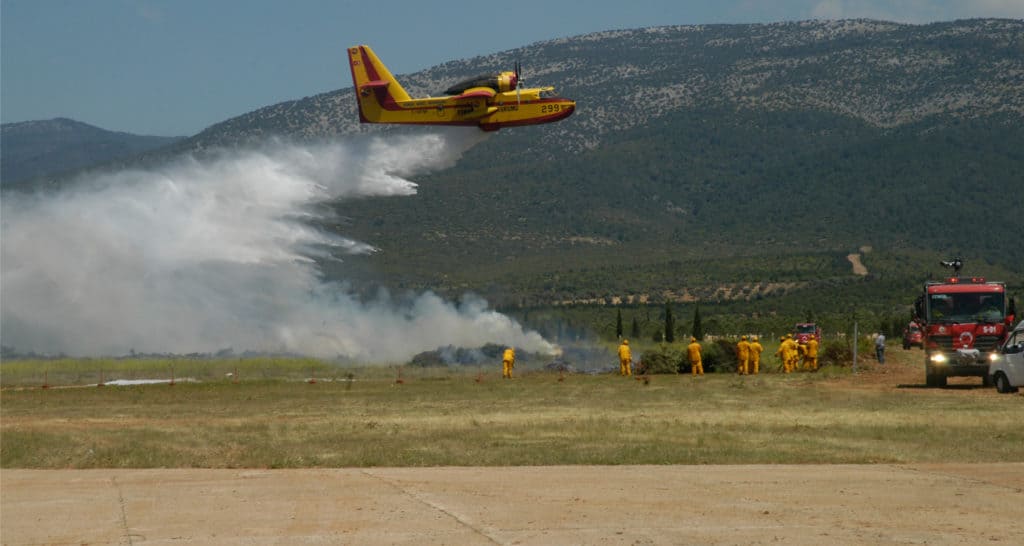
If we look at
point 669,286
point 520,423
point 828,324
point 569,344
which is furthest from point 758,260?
point 520,423

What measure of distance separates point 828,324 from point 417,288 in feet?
97.0

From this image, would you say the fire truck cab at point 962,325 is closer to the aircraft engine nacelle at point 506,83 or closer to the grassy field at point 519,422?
the grassy field at point 519,422

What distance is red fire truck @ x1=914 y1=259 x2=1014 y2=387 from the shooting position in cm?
3834

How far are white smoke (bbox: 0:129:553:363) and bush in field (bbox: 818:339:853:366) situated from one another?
52.4 feet

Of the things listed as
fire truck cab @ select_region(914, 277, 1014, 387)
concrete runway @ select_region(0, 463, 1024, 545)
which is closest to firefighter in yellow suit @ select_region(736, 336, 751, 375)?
fire truck cab @ select_region(914, 277, 1014, 387)

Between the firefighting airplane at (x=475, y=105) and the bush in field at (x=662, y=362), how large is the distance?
30.4 feet

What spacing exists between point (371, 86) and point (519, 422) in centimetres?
2629

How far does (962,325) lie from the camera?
38.4 m

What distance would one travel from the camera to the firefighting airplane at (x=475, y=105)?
5056cm

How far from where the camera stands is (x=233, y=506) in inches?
714

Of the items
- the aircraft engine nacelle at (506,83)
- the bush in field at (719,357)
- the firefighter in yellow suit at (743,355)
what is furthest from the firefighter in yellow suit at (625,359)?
the aircraft engine nacelle at (506,83)

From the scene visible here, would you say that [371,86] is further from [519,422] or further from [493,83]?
[519,422]

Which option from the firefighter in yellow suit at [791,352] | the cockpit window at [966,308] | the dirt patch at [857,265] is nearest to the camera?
the cockpit window at [966,308]

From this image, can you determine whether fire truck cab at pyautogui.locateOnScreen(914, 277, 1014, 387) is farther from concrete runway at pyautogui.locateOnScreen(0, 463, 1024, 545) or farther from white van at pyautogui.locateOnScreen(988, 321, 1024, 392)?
concrete runway at pyautogui.locateOnScreen(0, 463, 1024, 545)
